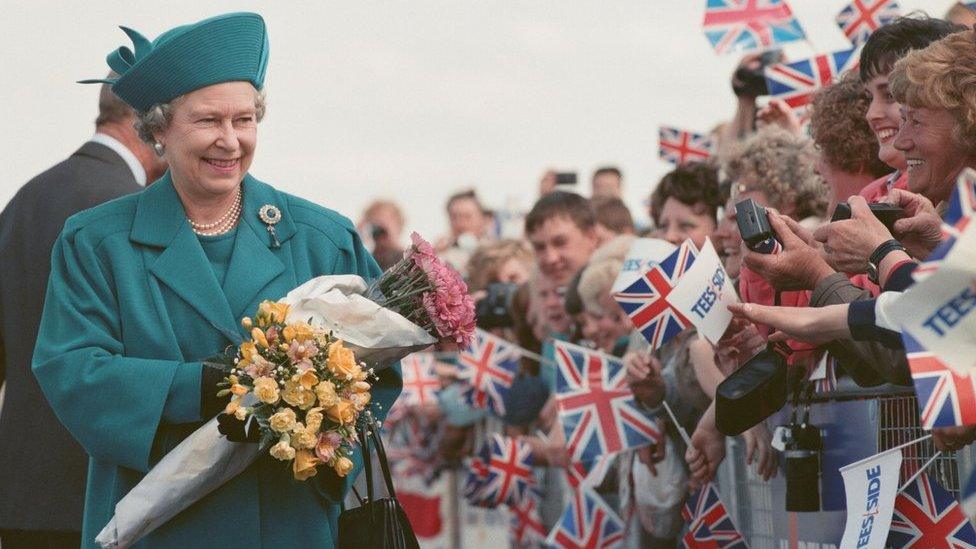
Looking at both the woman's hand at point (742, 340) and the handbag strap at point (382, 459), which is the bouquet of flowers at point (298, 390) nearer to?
the handbag strap at point (382, 459)

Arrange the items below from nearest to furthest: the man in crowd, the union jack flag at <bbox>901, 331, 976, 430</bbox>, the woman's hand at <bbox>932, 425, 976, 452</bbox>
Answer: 1. the union jack flag at <bbox>901, 331, 976, 430</bbox>
2. the woman's hand at <bbox>932, 425, 976, 452</bbox>
3. the man in crowd

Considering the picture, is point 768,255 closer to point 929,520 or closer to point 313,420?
point 929,520

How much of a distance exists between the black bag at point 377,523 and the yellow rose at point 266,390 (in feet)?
1.17

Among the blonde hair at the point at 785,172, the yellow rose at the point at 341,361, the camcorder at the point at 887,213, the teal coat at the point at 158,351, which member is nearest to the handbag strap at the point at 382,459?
the teal coat at the point at 158,351

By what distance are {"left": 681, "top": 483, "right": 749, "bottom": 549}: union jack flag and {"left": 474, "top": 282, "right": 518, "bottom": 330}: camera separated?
13.8 feet

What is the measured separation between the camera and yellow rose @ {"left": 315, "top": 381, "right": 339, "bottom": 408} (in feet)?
14.6

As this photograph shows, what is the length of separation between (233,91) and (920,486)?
7.29 feet

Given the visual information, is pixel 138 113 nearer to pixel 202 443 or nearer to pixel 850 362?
pixel 202 443

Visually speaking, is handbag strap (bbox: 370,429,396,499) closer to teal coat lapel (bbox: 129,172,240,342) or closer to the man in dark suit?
teal coat lapel (bbox: 129,172,240,342)

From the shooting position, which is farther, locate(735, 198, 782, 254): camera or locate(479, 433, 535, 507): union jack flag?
locate(479, 433, 535, 507): union jack flag

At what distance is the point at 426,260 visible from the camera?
477cm

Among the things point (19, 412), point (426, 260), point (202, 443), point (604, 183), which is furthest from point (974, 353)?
point (604, 183)

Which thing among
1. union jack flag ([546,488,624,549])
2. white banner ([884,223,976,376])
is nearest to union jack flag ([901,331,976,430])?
white banner ([884,223,976,376])

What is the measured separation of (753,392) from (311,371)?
1339 millimetres
